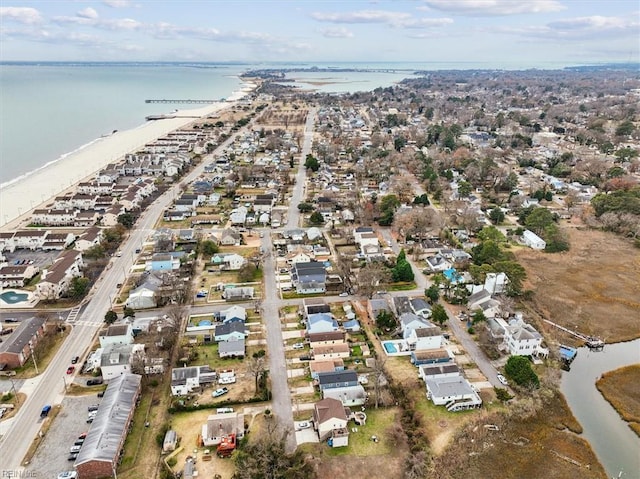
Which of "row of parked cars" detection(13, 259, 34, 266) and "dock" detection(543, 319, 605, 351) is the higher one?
"dock" detection(543, 319, 605, 351)

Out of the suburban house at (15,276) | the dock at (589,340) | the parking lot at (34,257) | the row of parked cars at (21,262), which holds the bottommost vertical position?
the parking lot at (34,257)

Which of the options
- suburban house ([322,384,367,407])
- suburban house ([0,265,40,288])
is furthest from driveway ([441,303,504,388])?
suburban house ([0,265,40,288])

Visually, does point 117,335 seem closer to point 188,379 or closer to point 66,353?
point 66,353

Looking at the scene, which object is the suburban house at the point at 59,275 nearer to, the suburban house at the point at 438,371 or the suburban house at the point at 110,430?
the suburban house at the point at 110,430

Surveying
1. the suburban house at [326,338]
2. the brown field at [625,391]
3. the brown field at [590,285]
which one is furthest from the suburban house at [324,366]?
the brown field at [625,391]

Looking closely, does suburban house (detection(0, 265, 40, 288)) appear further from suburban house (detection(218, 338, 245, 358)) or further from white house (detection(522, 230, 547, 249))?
white house (detection(522, 230, 547, 249))

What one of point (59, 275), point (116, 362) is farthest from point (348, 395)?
point (59, 275)
